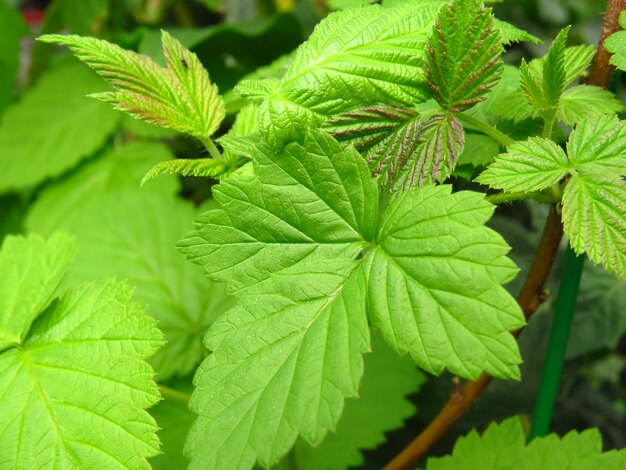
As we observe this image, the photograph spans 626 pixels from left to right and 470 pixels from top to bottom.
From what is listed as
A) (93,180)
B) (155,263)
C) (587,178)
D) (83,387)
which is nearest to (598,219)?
(587,178)

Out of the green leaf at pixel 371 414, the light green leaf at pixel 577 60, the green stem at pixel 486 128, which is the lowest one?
the green leaf at pixel 371 414

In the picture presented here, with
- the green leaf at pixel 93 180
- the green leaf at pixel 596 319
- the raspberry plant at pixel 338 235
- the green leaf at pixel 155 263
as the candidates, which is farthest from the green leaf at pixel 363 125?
the green leaf at pixel 93 180

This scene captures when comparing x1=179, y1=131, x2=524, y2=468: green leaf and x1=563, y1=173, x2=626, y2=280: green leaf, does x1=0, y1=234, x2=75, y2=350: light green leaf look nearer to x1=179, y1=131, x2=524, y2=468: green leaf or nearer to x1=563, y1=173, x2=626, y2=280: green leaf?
x1=179, y1=131, x2=524, y2=468: green leaf

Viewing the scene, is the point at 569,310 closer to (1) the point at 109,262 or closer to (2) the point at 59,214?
(1) the point at 109,262

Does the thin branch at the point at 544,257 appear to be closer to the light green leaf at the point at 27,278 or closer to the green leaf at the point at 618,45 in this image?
the green leaf at the point at 618,45

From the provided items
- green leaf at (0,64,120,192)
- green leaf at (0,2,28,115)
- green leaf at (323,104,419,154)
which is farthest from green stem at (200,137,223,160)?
green leaf at (0,2,28,115)

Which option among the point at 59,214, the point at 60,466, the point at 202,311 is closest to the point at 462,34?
the point at 60,466

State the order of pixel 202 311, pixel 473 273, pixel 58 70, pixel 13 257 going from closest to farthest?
pixel 473 273 < pixel 13 257 < pixel 202 311 < pixel 58 70
